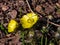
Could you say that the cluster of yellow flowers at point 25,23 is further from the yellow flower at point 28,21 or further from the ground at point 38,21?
the ground at point 38,21

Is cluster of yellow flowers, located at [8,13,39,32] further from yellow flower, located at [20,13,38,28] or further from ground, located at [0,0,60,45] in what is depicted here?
ground, located at [0,0,60,45]

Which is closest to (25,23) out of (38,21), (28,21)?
(28,21)

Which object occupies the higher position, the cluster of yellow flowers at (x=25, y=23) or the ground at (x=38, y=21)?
the cluster of yellow flowers at (x=25, y=23)

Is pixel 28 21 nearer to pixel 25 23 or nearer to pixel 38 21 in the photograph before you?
pixel 25 23

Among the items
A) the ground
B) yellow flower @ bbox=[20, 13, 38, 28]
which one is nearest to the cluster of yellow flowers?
yellow flower @ bbox=[20, 13, 38, 28]

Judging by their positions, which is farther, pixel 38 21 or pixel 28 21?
pixel 38 21

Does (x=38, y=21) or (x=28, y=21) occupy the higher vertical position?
(x=28, y=21)

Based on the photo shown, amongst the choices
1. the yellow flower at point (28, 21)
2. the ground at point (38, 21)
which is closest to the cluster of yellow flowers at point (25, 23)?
the yellow flower at point (28, 21)

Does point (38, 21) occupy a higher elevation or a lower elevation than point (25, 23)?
lower

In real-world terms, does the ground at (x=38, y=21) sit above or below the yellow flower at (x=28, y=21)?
below

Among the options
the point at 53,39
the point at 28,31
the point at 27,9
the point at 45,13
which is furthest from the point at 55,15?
the point at 28,31

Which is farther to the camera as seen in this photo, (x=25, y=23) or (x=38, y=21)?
(x=38, y=21)

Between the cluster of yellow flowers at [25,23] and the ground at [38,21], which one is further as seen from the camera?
the ground at [38,21]
